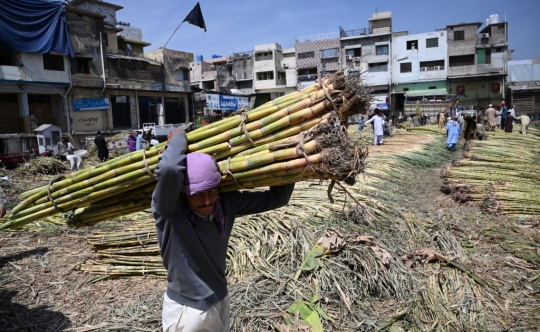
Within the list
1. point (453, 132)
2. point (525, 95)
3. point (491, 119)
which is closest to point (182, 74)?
point (491, 119)

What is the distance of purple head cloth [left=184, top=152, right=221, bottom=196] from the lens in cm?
183

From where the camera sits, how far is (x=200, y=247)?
1.96 m

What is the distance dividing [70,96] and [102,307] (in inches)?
953

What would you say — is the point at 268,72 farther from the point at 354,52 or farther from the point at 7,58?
the point at 7,58

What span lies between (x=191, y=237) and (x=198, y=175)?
36 centimetres

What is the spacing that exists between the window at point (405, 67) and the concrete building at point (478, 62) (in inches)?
167

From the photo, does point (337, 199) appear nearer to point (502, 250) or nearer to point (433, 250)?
point (433, 250)

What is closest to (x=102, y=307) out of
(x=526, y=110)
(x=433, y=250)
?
(x=433, y=250)

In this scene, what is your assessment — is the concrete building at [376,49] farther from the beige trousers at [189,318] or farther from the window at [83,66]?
the beige trousers at [189,318]

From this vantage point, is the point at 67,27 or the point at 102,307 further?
the point at 67,27

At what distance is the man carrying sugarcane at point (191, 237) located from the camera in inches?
70.8

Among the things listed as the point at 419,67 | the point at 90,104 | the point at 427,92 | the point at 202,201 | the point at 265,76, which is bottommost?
the point at 202,201

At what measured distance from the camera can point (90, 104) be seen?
80.0ft

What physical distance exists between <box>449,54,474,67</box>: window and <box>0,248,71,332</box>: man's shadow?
148 feet
